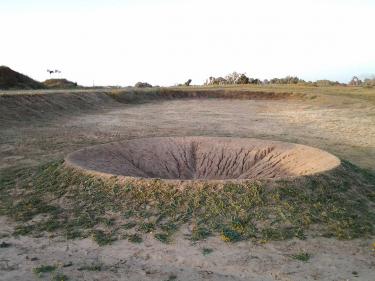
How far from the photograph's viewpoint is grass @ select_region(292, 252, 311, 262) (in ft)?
20.0

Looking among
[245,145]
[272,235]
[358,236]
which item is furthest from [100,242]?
[245,145]

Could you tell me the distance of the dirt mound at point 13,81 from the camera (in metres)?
33.3

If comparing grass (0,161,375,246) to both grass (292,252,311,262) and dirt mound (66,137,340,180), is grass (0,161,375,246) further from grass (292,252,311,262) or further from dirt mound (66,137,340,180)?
dirt mound (66,137,340,180)

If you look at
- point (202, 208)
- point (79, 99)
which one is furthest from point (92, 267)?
point (79, 99)

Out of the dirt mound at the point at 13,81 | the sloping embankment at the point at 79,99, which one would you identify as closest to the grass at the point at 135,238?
the sloping embankment at the point at 79,99

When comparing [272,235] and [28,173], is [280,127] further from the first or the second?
[272,235]

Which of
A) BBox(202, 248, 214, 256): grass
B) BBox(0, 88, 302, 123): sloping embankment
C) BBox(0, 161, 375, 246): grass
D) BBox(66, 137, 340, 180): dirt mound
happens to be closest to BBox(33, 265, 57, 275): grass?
BBox(0, 161, 375, 246): grass

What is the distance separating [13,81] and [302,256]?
107ft

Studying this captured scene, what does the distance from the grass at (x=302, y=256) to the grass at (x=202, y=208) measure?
560 millimetres

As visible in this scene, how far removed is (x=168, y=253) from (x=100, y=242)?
109 centimetres

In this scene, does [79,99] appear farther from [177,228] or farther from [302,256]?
[302,256]

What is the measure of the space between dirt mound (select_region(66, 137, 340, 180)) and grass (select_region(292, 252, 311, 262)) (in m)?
3.48

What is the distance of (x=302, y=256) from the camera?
6160mm

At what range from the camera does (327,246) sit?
6.53 m
